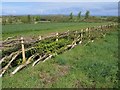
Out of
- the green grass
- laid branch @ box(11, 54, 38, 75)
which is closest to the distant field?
laid branch @ box(11, 54, 38, 75)

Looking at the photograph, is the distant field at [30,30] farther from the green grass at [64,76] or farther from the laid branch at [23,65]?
the green grass at [64,76]

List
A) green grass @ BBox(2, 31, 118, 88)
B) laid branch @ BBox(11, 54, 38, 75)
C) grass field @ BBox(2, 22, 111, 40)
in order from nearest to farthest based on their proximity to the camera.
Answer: green grass @ BBox(2, 31, 118, 88), laid branch @ BBox(11, 54, 38, 75), grass field @ BBox(2, 22, 111, 40)

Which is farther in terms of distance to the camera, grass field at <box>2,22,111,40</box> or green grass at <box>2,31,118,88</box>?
grass field at <box>2,22,111,40</box>

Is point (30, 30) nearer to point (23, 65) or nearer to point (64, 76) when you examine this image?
point (23, 65)

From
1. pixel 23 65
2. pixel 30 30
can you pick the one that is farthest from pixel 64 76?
pixel 30 30

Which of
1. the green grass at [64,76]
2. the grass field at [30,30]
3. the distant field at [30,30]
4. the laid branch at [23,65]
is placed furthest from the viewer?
the distant field at [30,30]

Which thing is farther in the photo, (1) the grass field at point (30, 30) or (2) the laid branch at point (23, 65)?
(1) the grass field at point (30, 30)

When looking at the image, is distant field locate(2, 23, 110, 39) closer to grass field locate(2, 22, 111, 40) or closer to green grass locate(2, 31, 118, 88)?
grass field locate(2, 22, 111, 40)

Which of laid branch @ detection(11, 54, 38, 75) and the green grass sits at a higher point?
laid branch @ detection(11, 54, 38, 75)

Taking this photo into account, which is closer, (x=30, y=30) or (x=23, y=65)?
(x=23, y=65)

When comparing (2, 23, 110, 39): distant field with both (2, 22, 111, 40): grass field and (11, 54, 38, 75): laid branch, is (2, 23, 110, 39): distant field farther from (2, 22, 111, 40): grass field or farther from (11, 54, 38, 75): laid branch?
(11, 54, 38, 75): laid branch

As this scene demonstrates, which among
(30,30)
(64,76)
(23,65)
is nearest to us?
(64,76)

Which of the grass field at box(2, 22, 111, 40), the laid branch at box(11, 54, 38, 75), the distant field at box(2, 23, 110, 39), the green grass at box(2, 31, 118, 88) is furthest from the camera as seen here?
the distant field at box(2, 23, 110, 39)

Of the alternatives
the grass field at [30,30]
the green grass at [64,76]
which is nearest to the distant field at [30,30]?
the grass field at [30,30]
